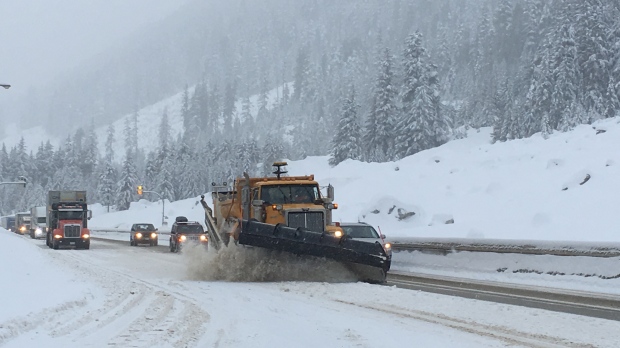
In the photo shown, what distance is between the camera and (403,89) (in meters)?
82.2

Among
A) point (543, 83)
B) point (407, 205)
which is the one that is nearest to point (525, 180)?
point (407, 205)

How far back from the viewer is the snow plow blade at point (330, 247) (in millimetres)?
16688

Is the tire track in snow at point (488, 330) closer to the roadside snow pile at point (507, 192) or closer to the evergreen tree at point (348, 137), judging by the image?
the roadside snow pile at point (507, 192)

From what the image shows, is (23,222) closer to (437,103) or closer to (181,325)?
(437,103)

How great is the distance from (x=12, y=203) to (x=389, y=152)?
113 meters

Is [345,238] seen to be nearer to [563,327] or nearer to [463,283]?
[463,283]

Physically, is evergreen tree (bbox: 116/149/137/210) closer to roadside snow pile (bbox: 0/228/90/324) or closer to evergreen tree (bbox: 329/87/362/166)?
evergreen tree (bbox: 329/87/362/166)

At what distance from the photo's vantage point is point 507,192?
34625 millimetres

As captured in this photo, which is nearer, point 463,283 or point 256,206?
point 463,283

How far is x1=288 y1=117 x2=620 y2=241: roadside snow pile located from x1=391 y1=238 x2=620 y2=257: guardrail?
3847mm

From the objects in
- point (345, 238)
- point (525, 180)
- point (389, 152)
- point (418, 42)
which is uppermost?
point (418, 42)

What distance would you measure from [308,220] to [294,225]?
38 cm

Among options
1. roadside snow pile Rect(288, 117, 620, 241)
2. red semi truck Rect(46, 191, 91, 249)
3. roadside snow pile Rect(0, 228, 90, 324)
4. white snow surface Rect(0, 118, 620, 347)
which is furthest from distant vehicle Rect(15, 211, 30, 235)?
roadside snow pile Rect(0, 228, 90, 324)

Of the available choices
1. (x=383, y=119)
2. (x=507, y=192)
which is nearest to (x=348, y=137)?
(x=383, y=119)
